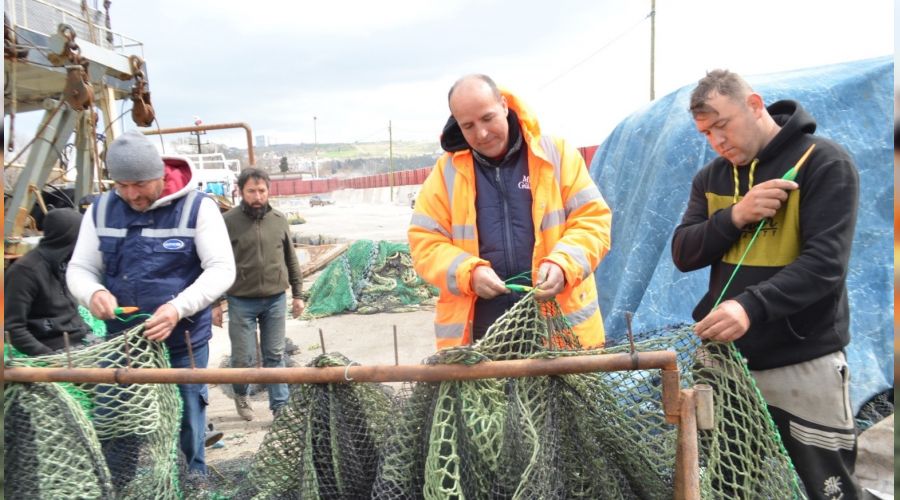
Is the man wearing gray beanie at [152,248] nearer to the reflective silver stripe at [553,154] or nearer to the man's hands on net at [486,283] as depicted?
the man's hands on net at [486,283]

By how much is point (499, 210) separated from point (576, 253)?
16.2 inches

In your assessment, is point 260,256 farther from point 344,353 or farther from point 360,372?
point 360,372

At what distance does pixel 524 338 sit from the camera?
5.76ft

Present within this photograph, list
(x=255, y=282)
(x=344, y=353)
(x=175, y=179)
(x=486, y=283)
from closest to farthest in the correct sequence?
1. (x=486, y=283)
2. (x=175, y=179)
3. (x=255, y=282)
4. (x=344, y=353)

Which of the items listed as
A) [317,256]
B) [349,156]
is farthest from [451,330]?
[349,156]

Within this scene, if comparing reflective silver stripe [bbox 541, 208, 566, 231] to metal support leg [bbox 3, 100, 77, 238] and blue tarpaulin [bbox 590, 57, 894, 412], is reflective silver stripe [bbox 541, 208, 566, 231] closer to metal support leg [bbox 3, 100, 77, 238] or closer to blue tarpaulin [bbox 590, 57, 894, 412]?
blue tarpaulin [bbox 590, 57, 894, 412]

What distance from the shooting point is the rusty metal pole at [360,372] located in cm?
154

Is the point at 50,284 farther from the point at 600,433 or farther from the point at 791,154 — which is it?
the point at 791,154

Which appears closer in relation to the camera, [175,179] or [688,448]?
[688,448]

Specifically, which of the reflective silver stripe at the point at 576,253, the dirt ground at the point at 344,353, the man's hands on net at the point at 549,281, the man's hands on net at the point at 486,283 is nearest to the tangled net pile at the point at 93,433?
the dirt ground at the point at 344,353

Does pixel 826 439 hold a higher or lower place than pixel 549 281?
lower

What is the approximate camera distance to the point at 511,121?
7.73ft

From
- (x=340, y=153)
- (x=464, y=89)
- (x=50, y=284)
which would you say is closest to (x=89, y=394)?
(x=50, y=284)

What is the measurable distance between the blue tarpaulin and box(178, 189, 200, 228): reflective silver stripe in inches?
126
